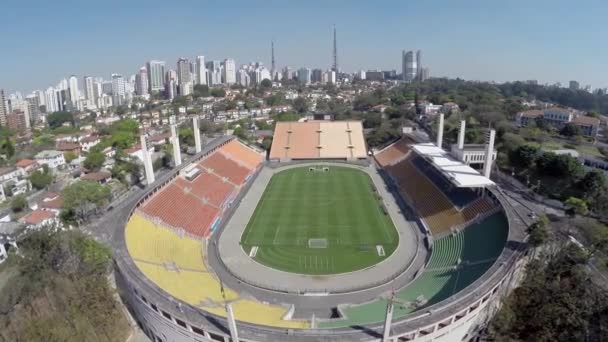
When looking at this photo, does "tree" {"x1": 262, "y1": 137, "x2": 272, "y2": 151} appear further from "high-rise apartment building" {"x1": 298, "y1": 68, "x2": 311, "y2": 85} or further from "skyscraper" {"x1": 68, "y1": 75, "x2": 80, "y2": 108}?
"high-rise apartment building" {"x1": 298, "y1": 68, "x2": 311, "y2": 85}

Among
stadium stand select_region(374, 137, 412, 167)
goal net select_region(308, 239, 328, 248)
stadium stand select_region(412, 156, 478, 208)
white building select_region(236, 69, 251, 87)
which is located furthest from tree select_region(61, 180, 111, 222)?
white building select_region(236, 69, 251, 87)

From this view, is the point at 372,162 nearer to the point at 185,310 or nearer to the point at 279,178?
the point at 279,178

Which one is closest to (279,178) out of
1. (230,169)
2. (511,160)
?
(230,169)

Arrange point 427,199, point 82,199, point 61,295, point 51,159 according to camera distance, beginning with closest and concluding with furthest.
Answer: point 61,295 < point 82,199 < point 427,199 < point 51,159

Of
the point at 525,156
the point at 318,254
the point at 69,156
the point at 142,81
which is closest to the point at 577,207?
the point at 525,156

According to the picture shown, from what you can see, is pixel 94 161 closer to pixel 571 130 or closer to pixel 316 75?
pixel 571 130

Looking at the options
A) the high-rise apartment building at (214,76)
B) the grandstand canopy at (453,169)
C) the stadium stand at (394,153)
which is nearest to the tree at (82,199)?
the grandstand canopy at (453,169)
